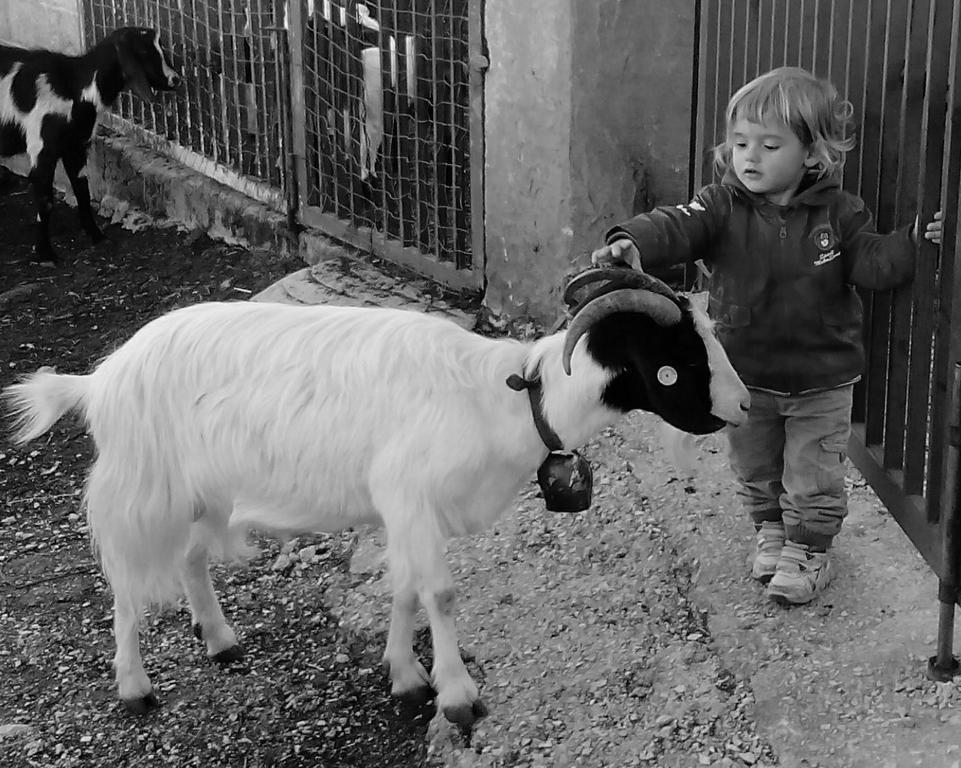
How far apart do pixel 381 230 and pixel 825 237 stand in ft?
11.1

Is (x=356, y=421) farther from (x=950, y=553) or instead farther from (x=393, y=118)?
(x=393, y=118)

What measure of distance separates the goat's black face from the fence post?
0.48 metres

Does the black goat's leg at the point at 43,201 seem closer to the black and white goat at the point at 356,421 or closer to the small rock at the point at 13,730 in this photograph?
the black and white goat at the point at 356,421

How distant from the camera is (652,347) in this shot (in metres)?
2.76

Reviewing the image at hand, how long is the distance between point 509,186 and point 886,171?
208cm

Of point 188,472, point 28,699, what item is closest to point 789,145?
point 188,472

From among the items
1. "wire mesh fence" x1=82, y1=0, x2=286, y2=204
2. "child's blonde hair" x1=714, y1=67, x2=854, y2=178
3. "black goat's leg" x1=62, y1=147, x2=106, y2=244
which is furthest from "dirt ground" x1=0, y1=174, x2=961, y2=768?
"black goat's leg" x1=62, y1=147, x2=106, y2=244

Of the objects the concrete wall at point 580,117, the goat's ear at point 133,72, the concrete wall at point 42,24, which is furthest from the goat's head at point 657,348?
the concrete wall at point 42,24

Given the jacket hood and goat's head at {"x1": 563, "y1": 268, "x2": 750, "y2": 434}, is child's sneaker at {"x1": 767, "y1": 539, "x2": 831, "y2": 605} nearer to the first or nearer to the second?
goat's head at {"x1": 563, "y1": 268, "x2": 750, "y2": 434}

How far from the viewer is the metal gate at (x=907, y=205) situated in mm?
2770

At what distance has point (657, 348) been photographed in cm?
276

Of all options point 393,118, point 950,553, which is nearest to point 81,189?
point 393,118

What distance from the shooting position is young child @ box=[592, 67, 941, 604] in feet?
10.0

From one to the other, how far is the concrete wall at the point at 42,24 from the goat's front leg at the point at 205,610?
21.2 ft
